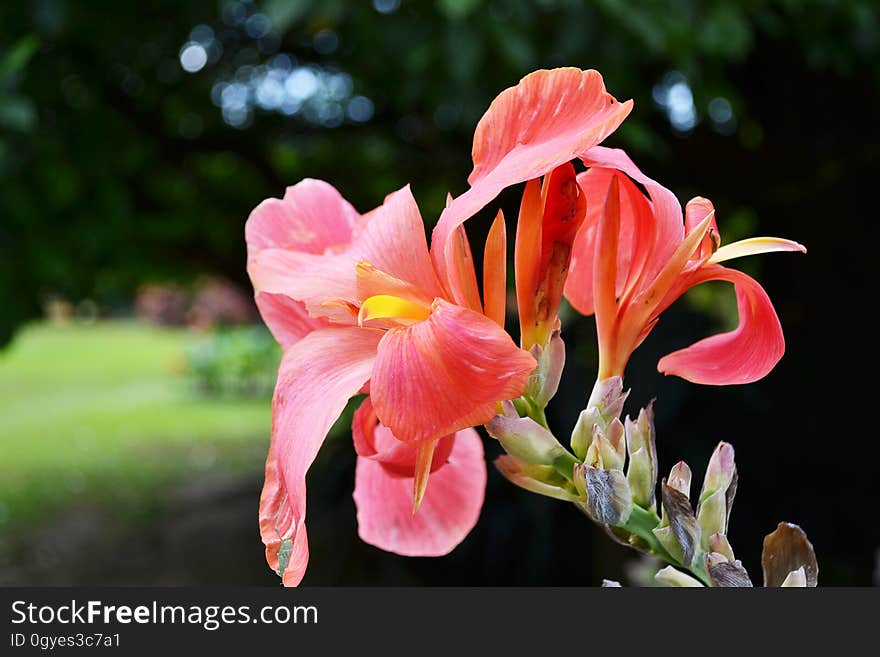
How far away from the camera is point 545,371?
1.74 ft

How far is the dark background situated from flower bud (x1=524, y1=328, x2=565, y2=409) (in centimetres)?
152

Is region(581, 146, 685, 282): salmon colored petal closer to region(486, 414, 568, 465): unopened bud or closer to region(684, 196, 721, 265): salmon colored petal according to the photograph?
region(684, 196, 721, 265): salmon colored petal

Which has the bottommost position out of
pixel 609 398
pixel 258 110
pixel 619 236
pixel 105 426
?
pixel 105 426

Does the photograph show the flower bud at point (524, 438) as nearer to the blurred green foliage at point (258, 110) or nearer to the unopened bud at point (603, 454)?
the unopened bud at point (603, 454)

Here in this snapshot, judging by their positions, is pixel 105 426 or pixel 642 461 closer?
pixel 642 461

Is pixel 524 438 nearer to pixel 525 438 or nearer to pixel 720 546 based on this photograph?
pixel 525 438

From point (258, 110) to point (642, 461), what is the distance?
4.50 meters

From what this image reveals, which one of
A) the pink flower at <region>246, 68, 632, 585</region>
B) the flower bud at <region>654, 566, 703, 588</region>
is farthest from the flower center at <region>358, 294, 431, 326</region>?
the flower bud at <region>654, 566, 703, 588</region>

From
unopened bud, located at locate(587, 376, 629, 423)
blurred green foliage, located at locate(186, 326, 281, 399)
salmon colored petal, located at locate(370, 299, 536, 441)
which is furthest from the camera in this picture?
blurred green foliage, located at locate(186, 326, 281, 399)

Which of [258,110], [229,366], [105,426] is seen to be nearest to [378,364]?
[258,110]

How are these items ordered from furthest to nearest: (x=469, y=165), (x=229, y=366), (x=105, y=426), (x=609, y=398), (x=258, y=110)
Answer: (x=229, y=366) < (x=105, y=426) < (x=258, y=110) < (x=469, y=165) < (x=609, y=398)

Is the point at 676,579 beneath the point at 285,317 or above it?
beneath

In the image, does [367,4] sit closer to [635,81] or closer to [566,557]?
[635,81]

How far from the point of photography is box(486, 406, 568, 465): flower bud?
19.6 inches
